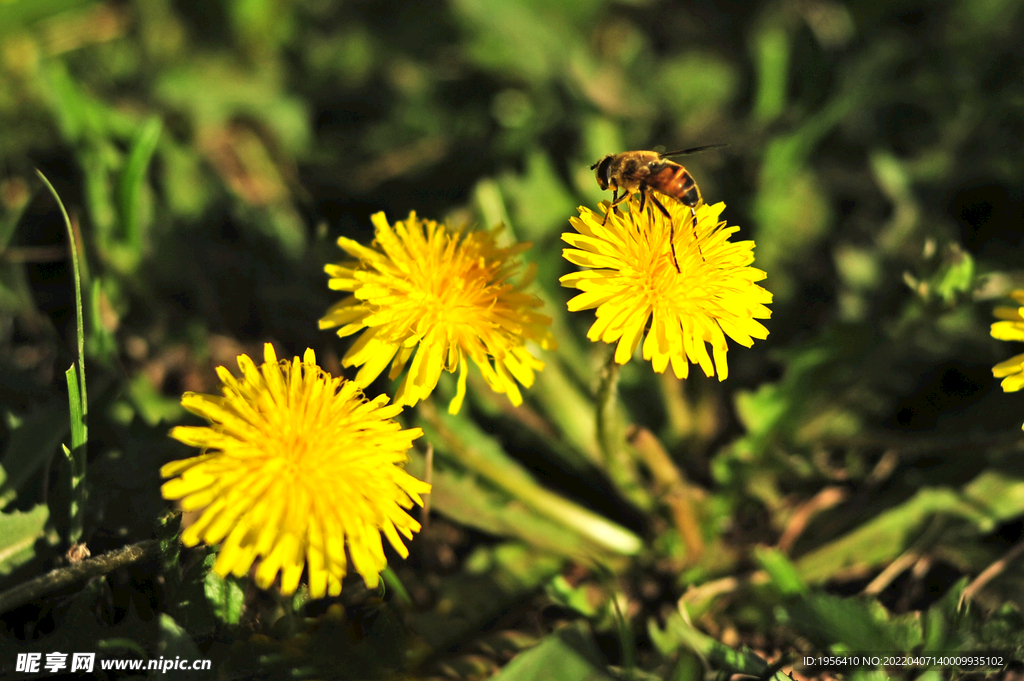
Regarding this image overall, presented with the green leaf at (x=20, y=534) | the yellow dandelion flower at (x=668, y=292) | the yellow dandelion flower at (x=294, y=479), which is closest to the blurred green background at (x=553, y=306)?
the green leaf at (x=20, y=534)

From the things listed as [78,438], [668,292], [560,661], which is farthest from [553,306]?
[78,438]

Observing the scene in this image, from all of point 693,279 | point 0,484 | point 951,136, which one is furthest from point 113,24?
point 951,136

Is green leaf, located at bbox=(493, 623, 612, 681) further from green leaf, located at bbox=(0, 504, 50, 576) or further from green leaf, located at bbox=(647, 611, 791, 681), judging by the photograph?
green leaf, located at bbox=(0, 504, 50, 576)

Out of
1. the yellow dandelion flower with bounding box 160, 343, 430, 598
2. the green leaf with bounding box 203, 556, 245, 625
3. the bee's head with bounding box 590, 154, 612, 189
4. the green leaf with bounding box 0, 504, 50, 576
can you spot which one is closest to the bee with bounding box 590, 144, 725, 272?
the bee's head with bounding box 590, 154, 612, 189

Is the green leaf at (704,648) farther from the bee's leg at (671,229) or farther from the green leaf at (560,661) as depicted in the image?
the bee's leg at (671,229)

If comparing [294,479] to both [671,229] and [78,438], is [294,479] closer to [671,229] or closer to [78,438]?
[78,438]

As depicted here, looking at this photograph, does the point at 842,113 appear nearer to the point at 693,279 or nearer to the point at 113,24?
the point at 693,279

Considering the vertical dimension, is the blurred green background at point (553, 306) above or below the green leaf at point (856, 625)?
above
